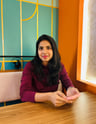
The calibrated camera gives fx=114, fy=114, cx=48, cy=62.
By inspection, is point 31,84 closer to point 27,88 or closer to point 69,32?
point 27,88

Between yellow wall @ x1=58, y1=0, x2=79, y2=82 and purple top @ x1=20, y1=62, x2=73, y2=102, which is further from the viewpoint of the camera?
yellow wall @ x1=58, y1=0, x2=79, y2=82

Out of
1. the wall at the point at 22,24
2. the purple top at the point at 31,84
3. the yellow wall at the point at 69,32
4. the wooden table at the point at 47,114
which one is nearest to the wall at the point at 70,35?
the yellow wall at the point at 69,32

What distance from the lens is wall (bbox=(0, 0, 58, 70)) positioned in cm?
158

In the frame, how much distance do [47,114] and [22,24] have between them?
1.36m

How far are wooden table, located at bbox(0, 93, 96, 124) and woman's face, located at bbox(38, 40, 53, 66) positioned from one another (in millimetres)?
461

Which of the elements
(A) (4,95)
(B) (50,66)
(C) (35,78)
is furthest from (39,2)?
(A) (4,95)

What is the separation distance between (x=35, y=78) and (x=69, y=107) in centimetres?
46

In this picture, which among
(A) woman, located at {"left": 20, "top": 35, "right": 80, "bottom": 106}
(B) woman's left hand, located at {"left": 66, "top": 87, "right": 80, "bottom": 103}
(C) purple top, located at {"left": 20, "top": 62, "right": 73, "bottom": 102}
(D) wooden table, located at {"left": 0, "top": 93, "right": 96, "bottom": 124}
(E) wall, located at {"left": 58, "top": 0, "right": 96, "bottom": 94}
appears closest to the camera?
(D) wooden table, located at {"left": 0, "top": 93, "right": 96, "bottom": 124}

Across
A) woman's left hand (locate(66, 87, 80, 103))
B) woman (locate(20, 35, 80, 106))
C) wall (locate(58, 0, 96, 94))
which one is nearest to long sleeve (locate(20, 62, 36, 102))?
woman (locate(20, 35, 80, 106))

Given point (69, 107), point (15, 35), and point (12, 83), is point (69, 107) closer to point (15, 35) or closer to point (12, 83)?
point (12, 83)

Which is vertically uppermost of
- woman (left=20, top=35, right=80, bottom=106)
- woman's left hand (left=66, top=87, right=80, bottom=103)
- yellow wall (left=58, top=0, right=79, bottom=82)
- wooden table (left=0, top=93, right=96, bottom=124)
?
yellow wall (left=58, top=0, right=79, bottom=82)

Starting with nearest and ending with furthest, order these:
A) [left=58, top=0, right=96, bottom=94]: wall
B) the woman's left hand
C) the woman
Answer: the woman's left hand
the woman
[left=58, top=0, right=96, bottom=94]: wall

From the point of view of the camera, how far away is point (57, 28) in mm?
1978

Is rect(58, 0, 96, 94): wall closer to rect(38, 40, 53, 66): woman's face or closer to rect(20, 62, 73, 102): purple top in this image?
rect(20, 62, 73, 102): purple top
